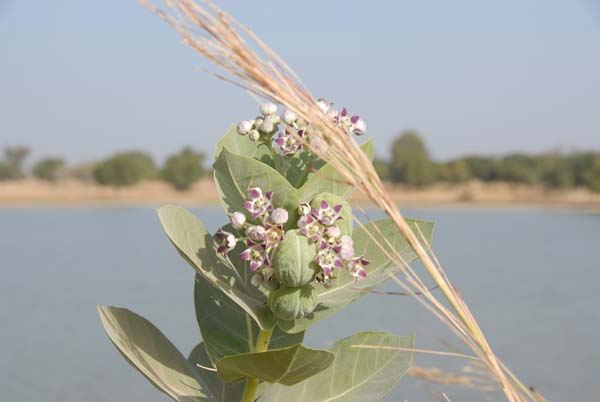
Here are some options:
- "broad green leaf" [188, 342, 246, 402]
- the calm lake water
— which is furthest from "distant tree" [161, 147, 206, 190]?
"broad green leaf" [188, 342, 246, 402]

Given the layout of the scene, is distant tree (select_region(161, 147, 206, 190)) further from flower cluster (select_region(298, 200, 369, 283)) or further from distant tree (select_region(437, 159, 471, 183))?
flower cluster (select_region(298, 200, 369, 283))

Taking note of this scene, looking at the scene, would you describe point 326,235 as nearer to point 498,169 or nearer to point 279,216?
point 279,216

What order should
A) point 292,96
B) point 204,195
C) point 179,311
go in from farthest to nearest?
point 204,195, point 179,311, point 292,96

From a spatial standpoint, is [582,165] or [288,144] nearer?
[288,144]

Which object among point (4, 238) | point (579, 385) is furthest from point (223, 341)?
point (4, 238)

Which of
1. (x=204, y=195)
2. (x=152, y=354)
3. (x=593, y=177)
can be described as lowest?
(x=593, y=177)

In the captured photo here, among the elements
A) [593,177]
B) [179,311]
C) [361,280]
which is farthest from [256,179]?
[593,177]
